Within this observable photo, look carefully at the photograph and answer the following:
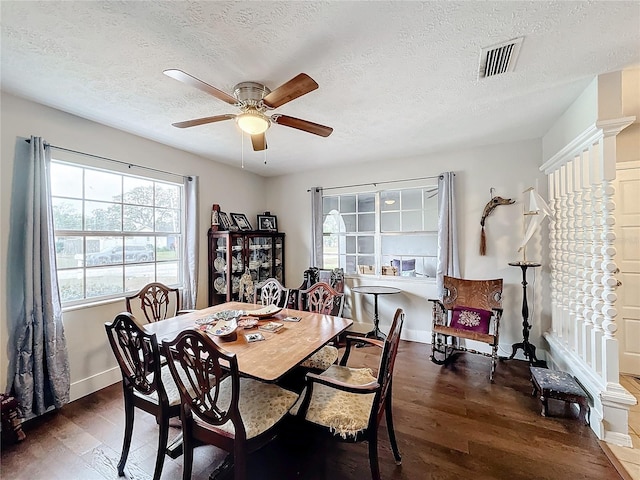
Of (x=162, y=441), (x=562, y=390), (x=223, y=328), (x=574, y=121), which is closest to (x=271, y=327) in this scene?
(x=223, y=328)

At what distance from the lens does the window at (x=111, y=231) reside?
2588mm

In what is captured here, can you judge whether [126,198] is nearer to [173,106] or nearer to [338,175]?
[173,106]

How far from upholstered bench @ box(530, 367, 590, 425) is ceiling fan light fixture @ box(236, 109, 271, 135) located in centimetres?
297

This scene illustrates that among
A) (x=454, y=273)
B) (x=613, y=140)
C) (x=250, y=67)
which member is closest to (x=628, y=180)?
(x=613, y=140)

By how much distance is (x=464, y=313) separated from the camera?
3250 millimetres

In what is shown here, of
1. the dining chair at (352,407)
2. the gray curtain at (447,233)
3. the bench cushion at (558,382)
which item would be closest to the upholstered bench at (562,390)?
the bench cushion at (558,382)

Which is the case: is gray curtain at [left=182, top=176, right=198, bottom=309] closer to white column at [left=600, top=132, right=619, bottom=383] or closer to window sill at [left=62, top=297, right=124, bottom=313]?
window sill at [left=62, top=297, right=124, bottom=313]

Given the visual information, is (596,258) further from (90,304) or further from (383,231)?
(90,304)

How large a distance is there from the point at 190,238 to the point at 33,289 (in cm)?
157

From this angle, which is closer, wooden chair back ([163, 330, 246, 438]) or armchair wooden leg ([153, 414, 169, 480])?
wooden chair back ([163, 330, 246, 438])

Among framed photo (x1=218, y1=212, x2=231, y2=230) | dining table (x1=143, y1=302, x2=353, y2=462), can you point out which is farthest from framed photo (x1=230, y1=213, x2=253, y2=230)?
dining table (x1=143, y1=302, x2=353, y2=462)

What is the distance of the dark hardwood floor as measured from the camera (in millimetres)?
1701

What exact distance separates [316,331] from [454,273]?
2333mm

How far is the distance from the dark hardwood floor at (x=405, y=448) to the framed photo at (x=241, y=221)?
2.55 meters
